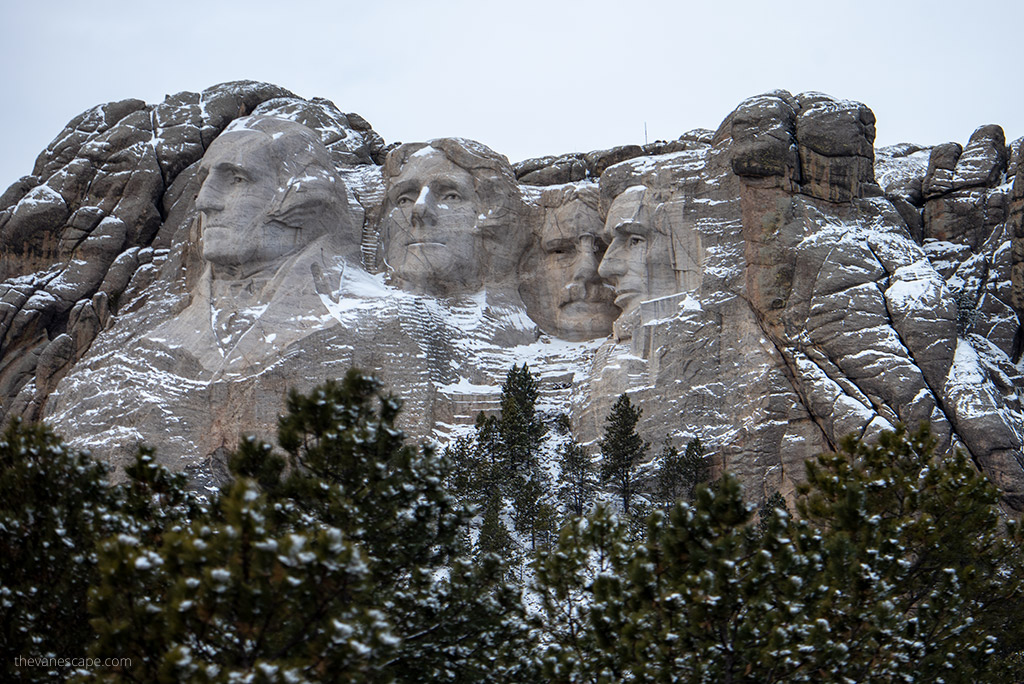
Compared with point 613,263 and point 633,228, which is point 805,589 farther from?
point 633,228

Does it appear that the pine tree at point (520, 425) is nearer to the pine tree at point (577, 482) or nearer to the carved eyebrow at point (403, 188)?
the pine tree at point (577, 482)

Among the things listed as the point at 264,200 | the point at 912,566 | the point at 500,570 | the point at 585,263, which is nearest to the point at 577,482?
the point at 585,263

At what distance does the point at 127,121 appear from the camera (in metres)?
51.4

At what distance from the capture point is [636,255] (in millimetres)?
43562

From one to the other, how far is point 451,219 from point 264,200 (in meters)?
6.46

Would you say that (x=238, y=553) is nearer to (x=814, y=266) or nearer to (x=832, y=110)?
(x=814, y=266)

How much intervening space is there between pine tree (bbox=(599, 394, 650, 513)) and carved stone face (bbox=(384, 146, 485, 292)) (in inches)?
356

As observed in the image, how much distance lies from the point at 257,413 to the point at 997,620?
2389 centimetres

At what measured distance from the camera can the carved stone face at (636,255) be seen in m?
43.1

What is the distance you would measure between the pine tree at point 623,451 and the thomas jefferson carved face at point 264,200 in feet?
43.0

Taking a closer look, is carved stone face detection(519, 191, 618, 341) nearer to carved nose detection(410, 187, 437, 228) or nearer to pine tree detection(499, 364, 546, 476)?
carved nose detection(410, 187, 437, 228)

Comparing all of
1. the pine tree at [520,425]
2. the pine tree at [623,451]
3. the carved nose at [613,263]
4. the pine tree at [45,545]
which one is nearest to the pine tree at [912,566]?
the pine tree at [45,545]

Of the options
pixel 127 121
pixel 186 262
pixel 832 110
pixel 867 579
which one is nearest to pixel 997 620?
pixel 867 579

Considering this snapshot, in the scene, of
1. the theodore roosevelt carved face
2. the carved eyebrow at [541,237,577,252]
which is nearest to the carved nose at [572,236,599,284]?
the carved eyebrow at [541,237,577,252]
